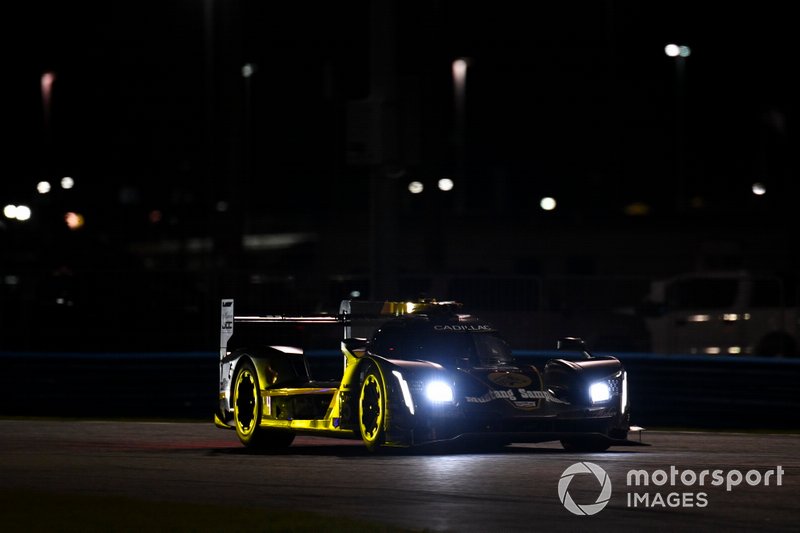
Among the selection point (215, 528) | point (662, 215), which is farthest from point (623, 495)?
point (662, 215)

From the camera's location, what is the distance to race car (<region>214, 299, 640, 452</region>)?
1183 centimetres

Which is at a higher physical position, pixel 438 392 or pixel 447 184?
pixel 447 184

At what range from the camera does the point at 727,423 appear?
16.7 m

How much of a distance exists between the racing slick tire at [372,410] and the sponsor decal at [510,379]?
2.99 feet

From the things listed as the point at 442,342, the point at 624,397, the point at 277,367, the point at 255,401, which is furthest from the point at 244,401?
the point at 624,397

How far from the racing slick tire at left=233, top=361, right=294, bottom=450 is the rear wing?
1.57 ft

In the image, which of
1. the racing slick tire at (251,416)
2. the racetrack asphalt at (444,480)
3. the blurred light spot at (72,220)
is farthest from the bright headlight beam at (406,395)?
the blurred light spot at (72,220)

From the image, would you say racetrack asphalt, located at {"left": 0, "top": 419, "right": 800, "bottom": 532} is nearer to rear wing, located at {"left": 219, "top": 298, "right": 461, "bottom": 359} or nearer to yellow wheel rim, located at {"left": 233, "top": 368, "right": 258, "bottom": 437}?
yellow wheel rim, located at {"left": 233, "top": 368, "right": 258, "bottom": 437}

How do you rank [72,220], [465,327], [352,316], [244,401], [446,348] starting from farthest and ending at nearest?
[72,220], [352,316], [244,401], [465,327], [446,348]

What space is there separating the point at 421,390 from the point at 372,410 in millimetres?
573

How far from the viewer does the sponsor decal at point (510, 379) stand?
12.1 meters

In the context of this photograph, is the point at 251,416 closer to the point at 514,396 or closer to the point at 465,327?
the point at 465,327

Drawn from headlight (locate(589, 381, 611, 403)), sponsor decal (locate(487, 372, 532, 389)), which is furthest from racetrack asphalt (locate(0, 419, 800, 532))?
sponsor decal (locate(487, 372, 532, 389))

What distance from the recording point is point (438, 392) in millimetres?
11805
